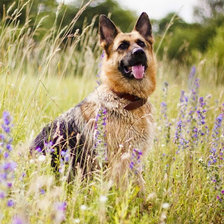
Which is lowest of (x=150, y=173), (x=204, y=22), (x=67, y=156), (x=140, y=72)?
(x=150, y=173)

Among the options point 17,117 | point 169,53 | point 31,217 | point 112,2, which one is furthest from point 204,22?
point 31,217

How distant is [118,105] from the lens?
303cm

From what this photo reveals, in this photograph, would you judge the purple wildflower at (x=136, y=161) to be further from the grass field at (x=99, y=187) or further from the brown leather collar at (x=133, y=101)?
the brown leather collar at (x=133, y=101)

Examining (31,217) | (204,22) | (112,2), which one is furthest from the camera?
(112,2)

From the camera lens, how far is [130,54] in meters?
3.25

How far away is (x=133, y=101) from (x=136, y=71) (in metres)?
0.35

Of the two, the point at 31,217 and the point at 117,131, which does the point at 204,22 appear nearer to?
the point at 117,131

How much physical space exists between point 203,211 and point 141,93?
138cm

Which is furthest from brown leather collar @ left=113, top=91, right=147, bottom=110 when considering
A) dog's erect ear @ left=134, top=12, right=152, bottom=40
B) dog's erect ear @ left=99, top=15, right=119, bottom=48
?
dog's erect ear @ left=134, top=12, right=152, bottom=40

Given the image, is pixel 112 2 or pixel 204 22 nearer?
pixel 204 22

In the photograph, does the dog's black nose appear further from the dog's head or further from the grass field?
the grass field

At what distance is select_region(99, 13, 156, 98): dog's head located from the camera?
3.25m

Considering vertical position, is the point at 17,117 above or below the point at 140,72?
below

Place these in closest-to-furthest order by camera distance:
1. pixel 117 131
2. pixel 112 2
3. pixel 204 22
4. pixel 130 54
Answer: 1. pixel 117 131
2. pixel 130 54
3. pixel 204 22
4. pixel 112 2
